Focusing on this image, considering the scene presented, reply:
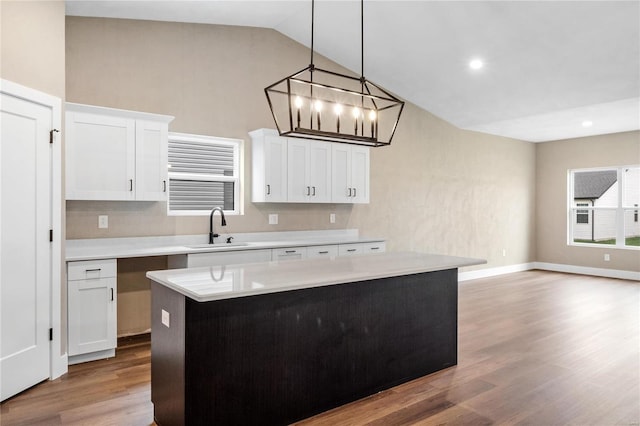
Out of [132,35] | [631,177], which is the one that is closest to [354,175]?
[132,35]

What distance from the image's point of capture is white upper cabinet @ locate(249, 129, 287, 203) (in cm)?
471

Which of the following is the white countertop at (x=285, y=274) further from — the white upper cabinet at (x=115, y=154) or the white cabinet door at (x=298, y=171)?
the white cabinet door at (x=298, y=171)

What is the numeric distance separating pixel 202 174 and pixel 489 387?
11.2 feet

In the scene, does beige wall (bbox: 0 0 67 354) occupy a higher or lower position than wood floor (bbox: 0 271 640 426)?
higher

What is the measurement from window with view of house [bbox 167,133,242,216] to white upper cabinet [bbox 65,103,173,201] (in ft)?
1.54

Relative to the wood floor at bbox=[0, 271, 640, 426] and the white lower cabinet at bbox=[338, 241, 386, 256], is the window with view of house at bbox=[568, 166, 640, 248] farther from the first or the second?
the white lower cabinet at bbox=[338, 241, 386, 256]

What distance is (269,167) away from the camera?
473cm

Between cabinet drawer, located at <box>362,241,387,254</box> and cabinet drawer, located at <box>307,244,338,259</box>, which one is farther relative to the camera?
cabinet drawer, located at <box>362,241,387,254</box>

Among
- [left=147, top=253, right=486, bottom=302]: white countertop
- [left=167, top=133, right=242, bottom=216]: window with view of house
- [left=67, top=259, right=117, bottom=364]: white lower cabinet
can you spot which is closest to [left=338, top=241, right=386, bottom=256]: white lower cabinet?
Answer: [left=167, top=133, right=242, bottom=216]: window with view of house

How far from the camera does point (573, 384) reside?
10.2 ft

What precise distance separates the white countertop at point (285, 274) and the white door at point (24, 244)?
3.63ft

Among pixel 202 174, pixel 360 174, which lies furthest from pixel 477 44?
pixel 202 174

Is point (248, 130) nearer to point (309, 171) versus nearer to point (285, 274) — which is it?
point (309, 171)

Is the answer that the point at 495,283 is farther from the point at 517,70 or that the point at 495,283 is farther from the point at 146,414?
the point at 146,414
